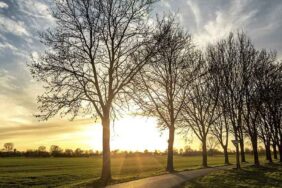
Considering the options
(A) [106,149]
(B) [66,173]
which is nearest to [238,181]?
(A) [106,149]

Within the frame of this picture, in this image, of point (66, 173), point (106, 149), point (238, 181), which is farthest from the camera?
point (66, 173)

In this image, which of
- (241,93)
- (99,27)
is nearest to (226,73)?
(241,93)

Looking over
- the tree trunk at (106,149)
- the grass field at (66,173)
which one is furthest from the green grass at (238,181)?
the tree trunk at (106,149)

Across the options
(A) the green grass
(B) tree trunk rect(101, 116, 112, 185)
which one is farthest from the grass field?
(A) the green grass

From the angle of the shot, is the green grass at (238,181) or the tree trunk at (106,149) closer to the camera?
the green grass at (238,181)

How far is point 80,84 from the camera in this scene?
2509 cm

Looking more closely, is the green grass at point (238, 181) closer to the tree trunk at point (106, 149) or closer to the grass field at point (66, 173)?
the grass field at point (66, 173)

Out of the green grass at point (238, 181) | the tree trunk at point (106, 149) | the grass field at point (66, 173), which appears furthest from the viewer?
the grass field at point (66, 173)

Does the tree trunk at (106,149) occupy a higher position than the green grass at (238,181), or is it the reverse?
the tree trunk at (106,149)

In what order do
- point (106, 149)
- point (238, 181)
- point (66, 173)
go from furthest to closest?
point (66, 173) < point (106, 149) < point (238, 181)

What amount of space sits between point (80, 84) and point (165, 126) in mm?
17980

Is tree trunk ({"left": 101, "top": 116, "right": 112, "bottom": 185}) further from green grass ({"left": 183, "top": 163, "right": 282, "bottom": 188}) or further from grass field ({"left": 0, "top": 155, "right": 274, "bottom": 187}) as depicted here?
green grass ({"left": 183, "top": 163, "right": 282, "bottom": 188})

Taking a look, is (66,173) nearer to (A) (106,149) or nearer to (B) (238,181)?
(A) (106,149)

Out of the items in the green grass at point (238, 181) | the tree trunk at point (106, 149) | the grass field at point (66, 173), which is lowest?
the grass field at point (66, 173)
